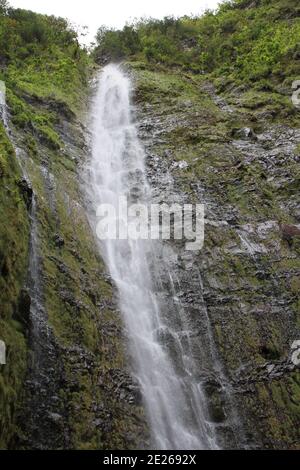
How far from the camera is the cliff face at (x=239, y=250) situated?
998 centimetres

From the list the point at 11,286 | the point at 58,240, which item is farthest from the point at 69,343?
the point at 58,240

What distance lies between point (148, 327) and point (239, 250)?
367cm

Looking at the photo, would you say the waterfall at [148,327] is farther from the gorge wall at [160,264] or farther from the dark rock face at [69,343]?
the dark rock face at [69,343]

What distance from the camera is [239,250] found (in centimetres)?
1284

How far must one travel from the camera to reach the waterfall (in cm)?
904

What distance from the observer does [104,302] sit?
10.5 metres

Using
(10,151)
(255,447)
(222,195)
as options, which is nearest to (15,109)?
(10,151)

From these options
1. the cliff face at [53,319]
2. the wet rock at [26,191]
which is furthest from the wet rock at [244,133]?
the wet rock at [26,191]

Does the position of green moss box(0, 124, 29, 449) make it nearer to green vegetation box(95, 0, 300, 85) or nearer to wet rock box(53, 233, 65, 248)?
wet rock box(53, 233, 65, 248)

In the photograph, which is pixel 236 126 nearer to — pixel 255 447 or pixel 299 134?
pixel 299 134

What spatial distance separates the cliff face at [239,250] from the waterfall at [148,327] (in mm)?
421

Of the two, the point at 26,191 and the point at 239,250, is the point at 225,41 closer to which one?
the point at 239,250

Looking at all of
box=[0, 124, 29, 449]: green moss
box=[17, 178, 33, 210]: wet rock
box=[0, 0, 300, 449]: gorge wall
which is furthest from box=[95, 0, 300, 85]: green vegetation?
box=[0, 124, 29, 449]: green moss

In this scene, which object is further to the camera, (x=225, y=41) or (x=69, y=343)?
(x=225, y=41)
